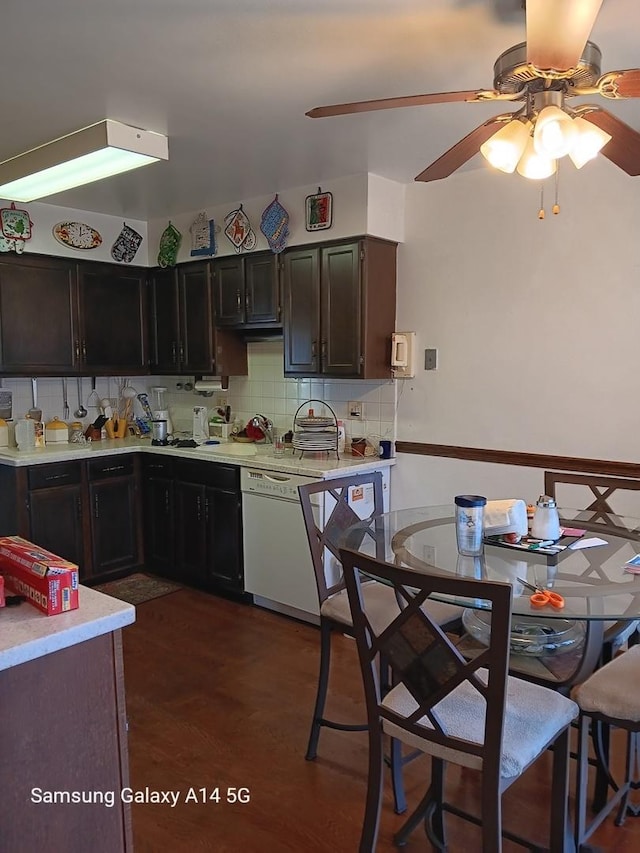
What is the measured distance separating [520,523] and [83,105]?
7.69 feet

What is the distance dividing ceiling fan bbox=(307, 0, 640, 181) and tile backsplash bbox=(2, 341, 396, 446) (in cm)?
209

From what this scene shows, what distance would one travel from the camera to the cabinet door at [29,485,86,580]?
4055 millimetres

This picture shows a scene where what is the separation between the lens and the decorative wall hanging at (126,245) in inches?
186

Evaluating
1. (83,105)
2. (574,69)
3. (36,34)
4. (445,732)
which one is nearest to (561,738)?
(445,732)

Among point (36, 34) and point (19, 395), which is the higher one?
point (36, 34)

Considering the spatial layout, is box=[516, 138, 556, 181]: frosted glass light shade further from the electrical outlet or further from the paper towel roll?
the paper towel roll

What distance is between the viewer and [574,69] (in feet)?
5.52

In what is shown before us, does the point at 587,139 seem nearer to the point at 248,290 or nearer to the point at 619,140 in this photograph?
the point at 619,140

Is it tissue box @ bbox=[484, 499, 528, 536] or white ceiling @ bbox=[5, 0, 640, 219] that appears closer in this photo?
white ceiling @ bbox=[5, 0, 640, 219]

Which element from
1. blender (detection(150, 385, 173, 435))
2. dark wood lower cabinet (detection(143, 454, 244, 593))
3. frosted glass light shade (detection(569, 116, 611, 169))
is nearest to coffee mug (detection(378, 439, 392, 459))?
dark wood lower cabinet (detection(143, 454, 244, 593))

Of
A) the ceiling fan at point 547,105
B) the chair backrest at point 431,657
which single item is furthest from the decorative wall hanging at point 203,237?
the chair backrest at point 431,657

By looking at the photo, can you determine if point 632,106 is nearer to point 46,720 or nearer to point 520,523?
point 520,523

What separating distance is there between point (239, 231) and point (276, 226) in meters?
0.37

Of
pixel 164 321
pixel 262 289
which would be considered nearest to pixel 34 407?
pixel 164 321
